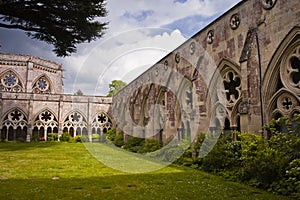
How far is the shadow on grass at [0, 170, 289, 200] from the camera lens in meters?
5.82

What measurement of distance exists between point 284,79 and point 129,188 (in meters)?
5.20

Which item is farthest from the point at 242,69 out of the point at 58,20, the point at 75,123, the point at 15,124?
the point at 15,124

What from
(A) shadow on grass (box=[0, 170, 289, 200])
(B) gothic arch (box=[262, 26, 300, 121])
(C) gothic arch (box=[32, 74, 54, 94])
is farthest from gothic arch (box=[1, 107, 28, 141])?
(B) gothic arch (box=[262, 26, 300, 121])

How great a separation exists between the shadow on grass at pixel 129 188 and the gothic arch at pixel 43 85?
32759 millimetres

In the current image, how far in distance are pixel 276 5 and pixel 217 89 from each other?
151 inches

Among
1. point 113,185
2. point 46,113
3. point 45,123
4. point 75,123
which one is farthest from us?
point 75,123

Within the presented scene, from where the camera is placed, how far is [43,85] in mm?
38781

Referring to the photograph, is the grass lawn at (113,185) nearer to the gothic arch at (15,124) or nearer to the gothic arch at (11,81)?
the gothic arch at (15,124)

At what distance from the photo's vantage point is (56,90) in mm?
39531

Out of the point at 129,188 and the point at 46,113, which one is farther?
the point at 46,113

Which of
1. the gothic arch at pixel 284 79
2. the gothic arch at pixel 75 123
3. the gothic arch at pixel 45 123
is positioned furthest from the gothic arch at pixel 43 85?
the gothic arch at pixel 284 79

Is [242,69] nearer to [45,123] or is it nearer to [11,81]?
[45,123]

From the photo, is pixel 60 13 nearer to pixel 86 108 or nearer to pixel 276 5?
pixel 276 5

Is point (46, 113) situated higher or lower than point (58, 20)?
lower
